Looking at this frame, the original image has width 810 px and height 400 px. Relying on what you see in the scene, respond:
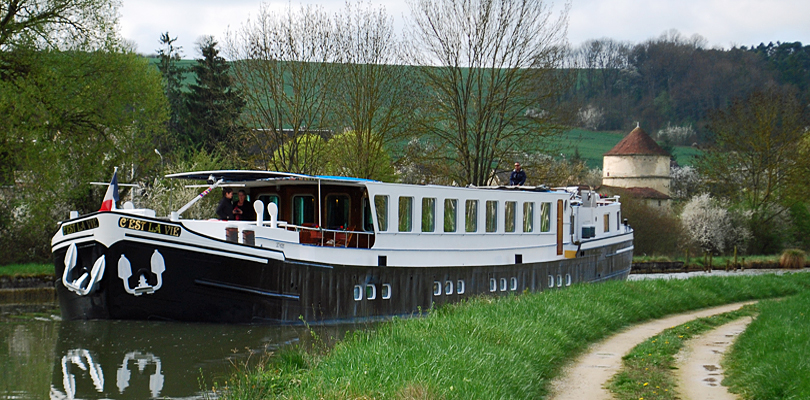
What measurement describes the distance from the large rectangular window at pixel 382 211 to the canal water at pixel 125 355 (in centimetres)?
273

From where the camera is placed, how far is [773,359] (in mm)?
10797

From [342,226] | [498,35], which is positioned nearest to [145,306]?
[342,226]

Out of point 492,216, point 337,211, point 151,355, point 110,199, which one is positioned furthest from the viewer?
point 492,216

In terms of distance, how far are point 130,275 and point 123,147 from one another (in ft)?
60.1

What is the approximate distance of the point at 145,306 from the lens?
17781mm

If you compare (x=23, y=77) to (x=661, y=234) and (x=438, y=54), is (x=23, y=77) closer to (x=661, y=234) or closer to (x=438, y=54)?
(x=438, y=54)

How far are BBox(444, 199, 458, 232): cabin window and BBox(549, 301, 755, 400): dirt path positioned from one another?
6.72 m

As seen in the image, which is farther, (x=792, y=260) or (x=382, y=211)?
(x=792, y=260)

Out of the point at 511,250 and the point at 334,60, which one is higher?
the point at 334,60

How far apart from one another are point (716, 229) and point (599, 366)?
46241 mm

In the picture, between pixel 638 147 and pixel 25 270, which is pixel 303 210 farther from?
pixel 638 147

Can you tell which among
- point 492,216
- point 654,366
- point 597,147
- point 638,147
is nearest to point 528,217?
point 492,216

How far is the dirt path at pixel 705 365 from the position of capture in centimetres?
1026

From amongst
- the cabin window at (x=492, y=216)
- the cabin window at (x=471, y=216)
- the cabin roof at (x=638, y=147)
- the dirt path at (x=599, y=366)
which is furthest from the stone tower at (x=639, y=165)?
the dirt path at (x=599, y=366)
